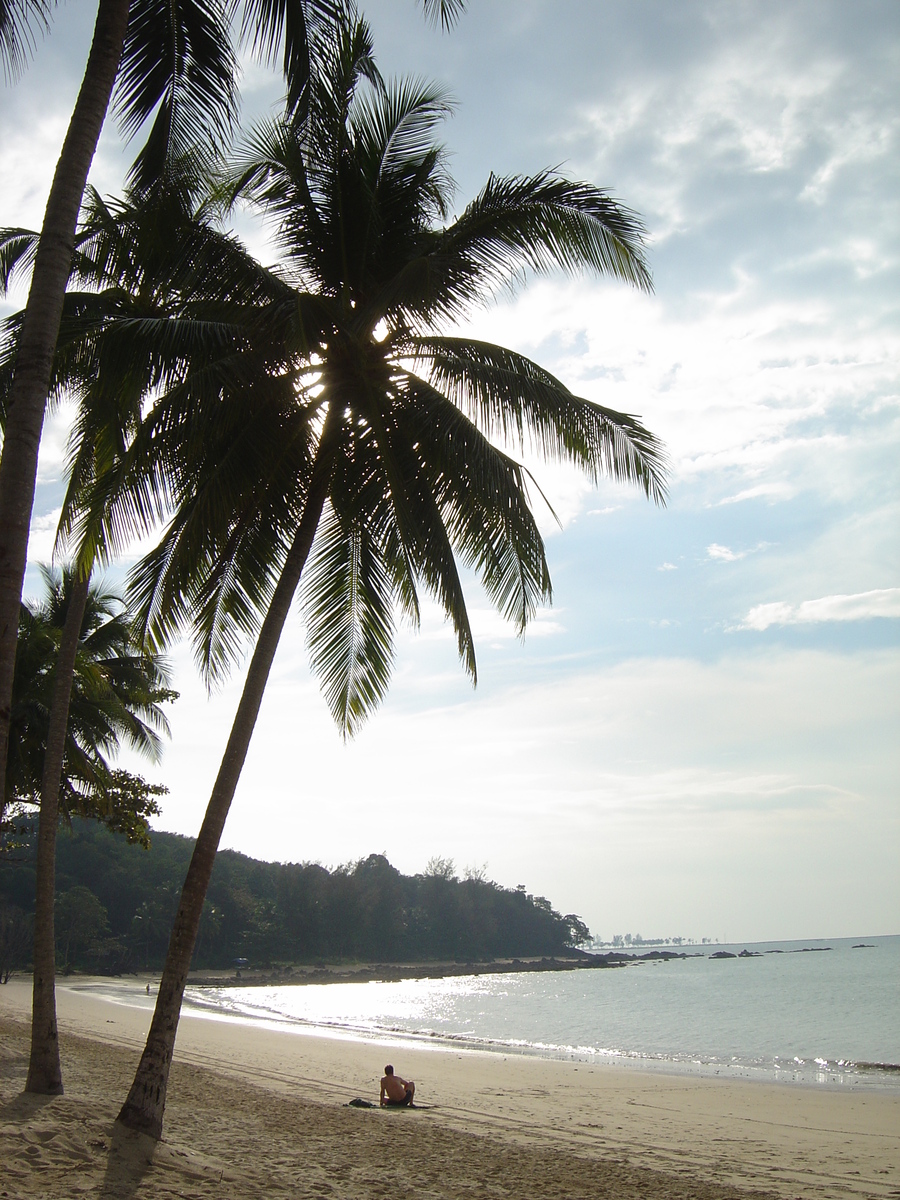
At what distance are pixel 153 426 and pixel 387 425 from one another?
1.99m

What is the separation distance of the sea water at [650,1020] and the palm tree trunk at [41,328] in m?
20.0

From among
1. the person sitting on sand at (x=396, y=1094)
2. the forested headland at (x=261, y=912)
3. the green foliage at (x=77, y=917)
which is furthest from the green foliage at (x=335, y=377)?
the green foliage at (x=77, y=917)

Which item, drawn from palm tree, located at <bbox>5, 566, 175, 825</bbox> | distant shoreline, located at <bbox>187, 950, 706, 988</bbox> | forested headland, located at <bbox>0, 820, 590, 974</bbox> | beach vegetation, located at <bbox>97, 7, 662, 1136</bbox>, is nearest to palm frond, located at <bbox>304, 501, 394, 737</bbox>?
beach vegetation, located at <bbox>97, 7, 662, 1136</bbox>

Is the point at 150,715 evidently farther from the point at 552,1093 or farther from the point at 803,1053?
the point at 803,1053

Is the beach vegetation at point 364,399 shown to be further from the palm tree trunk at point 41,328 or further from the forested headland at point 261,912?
the forested headland at point 261,912

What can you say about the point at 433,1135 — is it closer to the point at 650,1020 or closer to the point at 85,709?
the point at 85,709

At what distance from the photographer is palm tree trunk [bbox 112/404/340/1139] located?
5820mm

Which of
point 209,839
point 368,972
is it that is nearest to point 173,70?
point 209,839

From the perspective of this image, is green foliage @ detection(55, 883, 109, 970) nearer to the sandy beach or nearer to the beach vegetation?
the sandy beach

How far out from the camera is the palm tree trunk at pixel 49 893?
7516mm

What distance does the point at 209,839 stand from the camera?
20.4 feet

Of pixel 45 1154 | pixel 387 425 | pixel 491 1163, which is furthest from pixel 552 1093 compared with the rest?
pixel 387 425

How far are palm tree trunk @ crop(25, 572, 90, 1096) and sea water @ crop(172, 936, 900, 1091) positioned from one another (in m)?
16.7

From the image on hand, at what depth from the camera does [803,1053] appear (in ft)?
79.4
